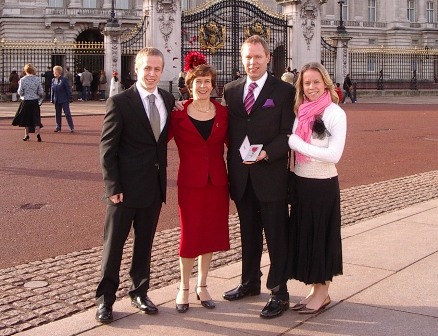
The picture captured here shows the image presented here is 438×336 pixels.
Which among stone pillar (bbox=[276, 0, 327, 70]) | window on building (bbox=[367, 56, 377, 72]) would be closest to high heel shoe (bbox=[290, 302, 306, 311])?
stone pillar (bbox=[276, 0, 327, 70])

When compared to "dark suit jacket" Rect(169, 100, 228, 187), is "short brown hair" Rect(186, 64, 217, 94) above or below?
above

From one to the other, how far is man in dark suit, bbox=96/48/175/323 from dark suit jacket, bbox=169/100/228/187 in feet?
0.39

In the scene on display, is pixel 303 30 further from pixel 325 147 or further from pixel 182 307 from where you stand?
pixel 182 307

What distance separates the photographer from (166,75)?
95.9 feet

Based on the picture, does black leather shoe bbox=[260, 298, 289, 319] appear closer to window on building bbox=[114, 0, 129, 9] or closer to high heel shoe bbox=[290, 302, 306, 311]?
high heel shoe bbox=[290, 302, 306, 311]

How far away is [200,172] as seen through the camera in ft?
17.1

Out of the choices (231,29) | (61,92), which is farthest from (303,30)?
(61,92)

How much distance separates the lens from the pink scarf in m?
5.20

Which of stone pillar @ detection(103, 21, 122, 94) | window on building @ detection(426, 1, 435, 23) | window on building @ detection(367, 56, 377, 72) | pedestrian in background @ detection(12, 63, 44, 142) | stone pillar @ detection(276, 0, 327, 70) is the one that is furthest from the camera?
window on building @ detection(426, 1, 435, 23)

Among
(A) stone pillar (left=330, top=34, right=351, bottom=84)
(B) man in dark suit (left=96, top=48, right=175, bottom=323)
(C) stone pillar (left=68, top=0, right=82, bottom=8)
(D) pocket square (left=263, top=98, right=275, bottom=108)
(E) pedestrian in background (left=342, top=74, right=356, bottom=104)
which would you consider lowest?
(B) man in dark suit (left=96, top=48, right=175, bottom=323)

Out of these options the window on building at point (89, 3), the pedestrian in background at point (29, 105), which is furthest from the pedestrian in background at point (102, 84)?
the window on building at point (89, 3)

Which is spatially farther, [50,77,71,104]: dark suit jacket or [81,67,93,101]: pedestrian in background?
[81,67,93,101]: pedestrian in background

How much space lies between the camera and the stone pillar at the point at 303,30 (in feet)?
107

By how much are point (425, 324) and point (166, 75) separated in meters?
25.0
